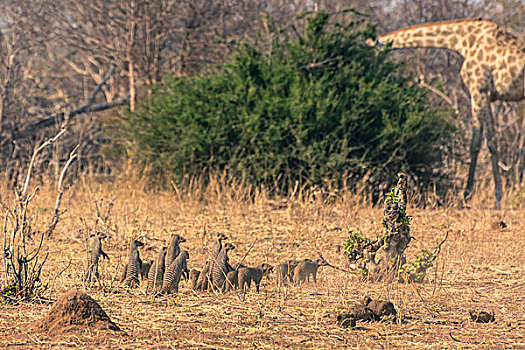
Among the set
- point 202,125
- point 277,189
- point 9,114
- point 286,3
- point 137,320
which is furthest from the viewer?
point 286,3

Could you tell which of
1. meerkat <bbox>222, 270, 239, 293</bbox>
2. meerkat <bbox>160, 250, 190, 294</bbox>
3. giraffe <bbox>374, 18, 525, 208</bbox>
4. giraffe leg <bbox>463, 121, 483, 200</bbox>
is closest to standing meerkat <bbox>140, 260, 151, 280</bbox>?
meerkat <bbox>160, 250, 190, 294</bbox>

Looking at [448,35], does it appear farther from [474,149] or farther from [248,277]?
[248,277]

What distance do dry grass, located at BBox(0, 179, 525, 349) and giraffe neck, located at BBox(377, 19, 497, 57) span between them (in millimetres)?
3437

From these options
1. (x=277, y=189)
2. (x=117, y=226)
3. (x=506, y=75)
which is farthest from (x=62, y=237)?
(x=506, y=75)

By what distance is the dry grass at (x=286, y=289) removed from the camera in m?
4.23

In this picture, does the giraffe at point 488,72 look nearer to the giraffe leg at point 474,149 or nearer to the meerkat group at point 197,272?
the giraffe leg at point 474,149

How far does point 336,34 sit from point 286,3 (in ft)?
26.0

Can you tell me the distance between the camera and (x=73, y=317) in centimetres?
432

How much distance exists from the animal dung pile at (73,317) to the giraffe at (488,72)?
816 centimetres

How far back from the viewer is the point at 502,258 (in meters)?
7.14

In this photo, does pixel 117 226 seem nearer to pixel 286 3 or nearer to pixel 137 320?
pixel 137 320

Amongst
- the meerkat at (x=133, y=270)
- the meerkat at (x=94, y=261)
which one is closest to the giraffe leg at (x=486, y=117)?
the meerkat at (x=133, y=270)

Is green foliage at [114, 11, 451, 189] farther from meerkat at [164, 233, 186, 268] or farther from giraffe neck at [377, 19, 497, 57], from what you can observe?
meerkat at [164, 233, 186, 268]

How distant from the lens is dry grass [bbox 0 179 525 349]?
4.23m
